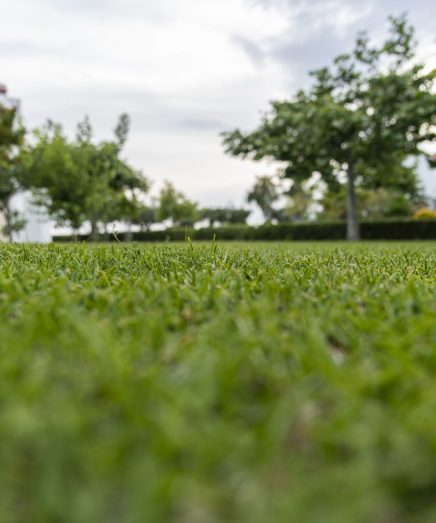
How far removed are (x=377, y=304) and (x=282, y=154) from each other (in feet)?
57.1

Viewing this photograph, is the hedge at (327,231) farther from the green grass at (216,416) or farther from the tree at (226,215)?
the tree at (226,215)

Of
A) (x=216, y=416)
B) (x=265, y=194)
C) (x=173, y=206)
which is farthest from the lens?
(x=265, y=194)

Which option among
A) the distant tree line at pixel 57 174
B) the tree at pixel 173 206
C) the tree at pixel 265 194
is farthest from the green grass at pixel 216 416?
the tree at pixel 265 194

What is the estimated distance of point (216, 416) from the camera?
2.89 feet

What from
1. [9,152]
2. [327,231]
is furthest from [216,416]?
[327,231]

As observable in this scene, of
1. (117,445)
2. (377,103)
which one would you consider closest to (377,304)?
(117,445)

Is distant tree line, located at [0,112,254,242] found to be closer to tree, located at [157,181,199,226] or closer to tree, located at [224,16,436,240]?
tree, located at [224,16,436,240]

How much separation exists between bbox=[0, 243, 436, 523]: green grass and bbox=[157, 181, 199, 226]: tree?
177ft

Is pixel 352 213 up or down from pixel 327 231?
up

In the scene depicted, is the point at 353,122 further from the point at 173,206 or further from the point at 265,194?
the point at 265,194

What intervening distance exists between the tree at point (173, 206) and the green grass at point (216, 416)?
177ft

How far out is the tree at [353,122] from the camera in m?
16.0

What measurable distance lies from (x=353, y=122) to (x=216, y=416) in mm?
16795

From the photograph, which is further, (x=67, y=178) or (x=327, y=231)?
(x=327, y=231)
